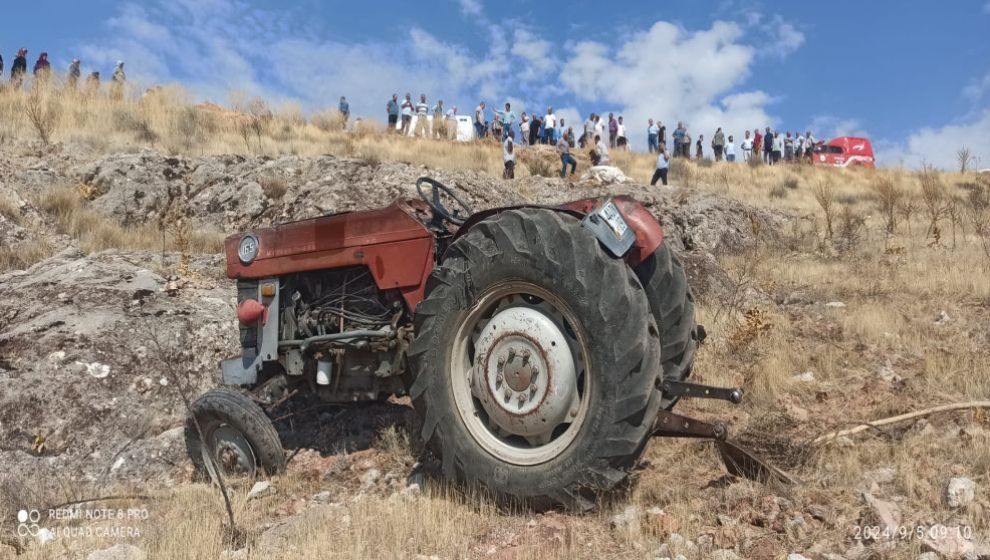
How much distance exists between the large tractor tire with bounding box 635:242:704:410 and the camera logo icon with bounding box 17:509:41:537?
347 centimetres

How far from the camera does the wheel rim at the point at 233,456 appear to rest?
174 inches

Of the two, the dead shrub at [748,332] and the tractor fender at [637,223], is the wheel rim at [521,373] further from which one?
the dead shrub at [748,332]

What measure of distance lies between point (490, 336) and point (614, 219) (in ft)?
2.83

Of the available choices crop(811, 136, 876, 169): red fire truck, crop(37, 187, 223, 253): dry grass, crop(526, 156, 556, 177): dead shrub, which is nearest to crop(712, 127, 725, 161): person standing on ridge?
crop(811, 136, 876, 169): red fire truck

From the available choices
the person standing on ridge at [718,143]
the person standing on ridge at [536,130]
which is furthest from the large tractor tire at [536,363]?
the person standing on ridge at [718,143]

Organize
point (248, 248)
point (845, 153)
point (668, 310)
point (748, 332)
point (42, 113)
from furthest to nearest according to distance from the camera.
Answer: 1. point (845, 153)
2. point (42, 113)
3. point (748, 332)
4. point (248, 248)
5. point (668, 310)

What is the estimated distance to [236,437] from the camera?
446 centimetres

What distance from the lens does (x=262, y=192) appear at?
11.5m

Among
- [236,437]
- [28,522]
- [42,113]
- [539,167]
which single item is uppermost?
[42,113]

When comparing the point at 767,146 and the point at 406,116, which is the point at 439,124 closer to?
the point at 406,116

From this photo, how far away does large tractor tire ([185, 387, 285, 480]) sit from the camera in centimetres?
431

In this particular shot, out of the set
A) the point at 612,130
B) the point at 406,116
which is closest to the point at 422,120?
the point at 406,116

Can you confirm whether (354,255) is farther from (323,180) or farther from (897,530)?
(323,180)

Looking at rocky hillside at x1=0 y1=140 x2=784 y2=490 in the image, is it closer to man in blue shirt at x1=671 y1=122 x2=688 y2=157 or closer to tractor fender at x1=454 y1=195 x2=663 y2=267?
tractor fender at x1=454 y1=195 x2=663 y2=267
